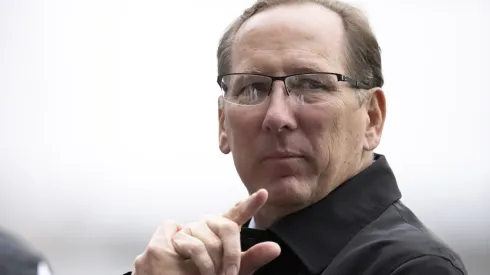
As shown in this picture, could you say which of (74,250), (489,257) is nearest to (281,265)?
(489,257)

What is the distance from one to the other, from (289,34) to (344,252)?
1.89ft

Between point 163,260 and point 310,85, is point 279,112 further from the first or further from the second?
point 163,260

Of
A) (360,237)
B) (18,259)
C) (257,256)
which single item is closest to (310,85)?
(360,237)

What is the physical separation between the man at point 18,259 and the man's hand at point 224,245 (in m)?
0.71

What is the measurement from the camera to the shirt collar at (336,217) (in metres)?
2.10

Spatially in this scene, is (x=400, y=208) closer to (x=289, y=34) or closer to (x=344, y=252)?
(x=344, y=252)

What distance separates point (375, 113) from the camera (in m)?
2.41

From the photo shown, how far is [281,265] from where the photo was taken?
210cm

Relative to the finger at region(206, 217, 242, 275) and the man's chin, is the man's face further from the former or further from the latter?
the finger at region(206, 217, 242, 275)

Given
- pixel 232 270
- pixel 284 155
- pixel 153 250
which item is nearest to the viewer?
pixel 232 270

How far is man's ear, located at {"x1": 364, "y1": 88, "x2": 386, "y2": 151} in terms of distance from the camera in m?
2.38

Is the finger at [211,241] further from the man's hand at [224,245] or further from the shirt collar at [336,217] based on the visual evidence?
the shirt collar at [336,217]

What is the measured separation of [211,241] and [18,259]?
2.54 feet

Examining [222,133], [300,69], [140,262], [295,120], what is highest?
[300,69]
